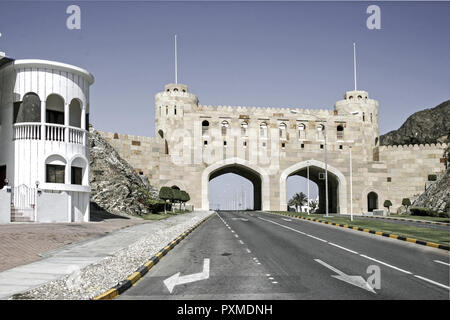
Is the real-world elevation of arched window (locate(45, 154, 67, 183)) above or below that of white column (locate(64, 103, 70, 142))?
below

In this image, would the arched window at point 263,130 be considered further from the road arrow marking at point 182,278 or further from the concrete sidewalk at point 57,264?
the road arrow marking at point 182,278

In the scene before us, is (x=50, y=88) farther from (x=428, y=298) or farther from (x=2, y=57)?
(x=428, y=298)

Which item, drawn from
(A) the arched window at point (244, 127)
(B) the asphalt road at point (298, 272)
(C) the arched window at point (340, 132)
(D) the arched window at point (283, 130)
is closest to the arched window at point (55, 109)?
(B) the asphalt road at point (298, 272)

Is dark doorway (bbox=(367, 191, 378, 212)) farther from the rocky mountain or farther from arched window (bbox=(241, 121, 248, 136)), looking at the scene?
the rocky mountain

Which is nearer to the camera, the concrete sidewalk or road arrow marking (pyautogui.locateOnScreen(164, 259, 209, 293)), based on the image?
the concrete sidewalk

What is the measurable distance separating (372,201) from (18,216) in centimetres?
5982

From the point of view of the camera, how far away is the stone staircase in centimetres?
2373

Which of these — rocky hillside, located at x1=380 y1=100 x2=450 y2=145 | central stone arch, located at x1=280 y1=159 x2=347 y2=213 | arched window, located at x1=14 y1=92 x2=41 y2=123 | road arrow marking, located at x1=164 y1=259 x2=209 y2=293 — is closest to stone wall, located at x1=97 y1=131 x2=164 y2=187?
central stone arch, located at x1=280 y1=159 x2=347 y2=213

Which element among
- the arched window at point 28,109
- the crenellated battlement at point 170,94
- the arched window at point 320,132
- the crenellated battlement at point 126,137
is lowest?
the arched window at point 28,109

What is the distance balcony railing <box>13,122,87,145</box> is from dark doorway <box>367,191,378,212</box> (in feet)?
178

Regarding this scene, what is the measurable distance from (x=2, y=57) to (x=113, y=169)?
63.9ft

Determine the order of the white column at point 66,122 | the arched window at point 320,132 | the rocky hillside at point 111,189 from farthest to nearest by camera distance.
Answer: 1. the arched window at point 320,132
2. the rocky hillside at point 111,189
3. the white column at point 66,122

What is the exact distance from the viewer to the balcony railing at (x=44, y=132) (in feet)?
85.1
